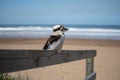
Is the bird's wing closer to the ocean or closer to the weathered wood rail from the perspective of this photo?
the weathered wood rail

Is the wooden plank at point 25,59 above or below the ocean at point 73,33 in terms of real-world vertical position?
above

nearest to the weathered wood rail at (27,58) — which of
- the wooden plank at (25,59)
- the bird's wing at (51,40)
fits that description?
the wooden plank at (25,59)

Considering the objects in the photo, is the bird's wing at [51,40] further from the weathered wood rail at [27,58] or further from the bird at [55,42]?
the weathered wood rail at [27,58]

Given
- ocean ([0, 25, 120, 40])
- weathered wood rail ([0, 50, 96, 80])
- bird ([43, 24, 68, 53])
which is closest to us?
weathered wood rail ([0, 50, 96, 80])

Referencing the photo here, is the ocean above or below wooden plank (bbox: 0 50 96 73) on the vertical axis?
below

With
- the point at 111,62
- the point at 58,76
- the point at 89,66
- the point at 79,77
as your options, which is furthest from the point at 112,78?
the point at 89,66

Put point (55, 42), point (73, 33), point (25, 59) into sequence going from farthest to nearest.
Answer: point (73, 33), point (55, 42), point (25, 59)

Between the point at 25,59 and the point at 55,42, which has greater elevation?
the point at 25,59

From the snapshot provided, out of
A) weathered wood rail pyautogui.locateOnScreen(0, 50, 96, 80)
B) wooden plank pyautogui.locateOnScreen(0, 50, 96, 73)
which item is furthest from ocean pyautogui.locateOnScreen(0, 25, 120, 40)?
wooden plank pyautogui.locateOnScreen(0, 50, 96, 73)

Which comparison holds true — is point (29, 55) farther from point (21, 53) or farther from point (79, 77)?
point (79, 77)

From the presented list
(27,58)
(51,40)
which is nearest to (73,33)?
(51,40)

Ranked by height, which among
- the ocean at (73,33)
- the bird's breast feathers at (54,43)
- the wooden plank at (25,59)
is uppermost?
the wooden plank at (25,59)

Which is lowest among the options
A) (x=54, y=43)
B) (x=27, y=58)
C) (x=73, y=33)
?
(x=73, y=33)

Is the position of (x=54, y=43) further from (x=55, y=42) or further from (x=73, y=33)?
(x=73, y=33)
